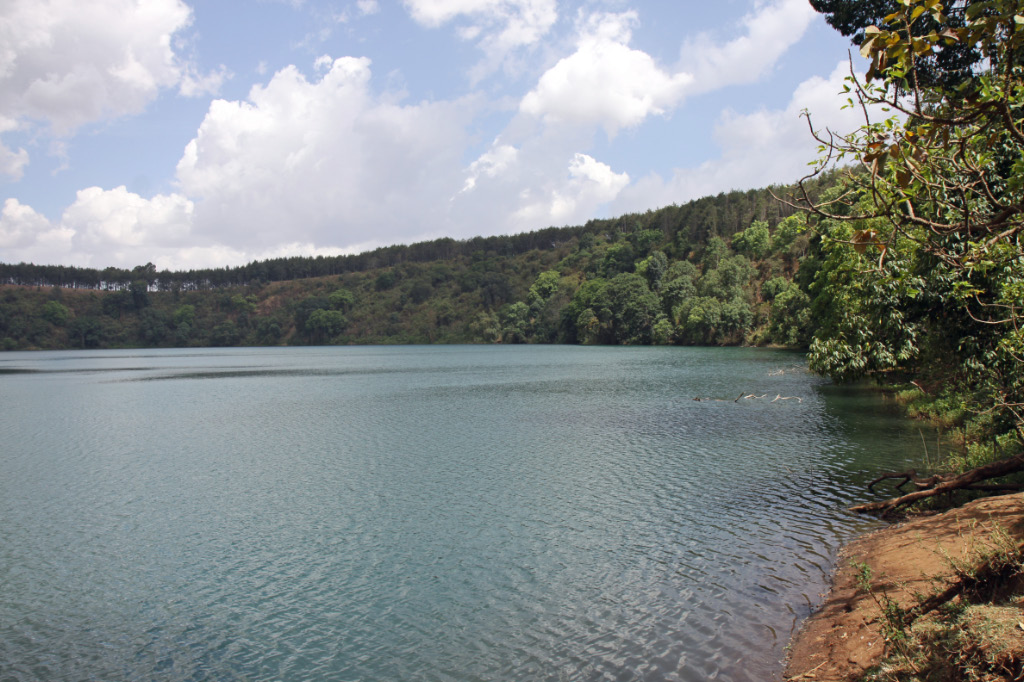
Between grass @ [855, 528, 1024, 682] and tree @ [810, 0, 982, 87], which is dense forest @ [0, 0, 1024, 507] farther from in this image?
grass @ [855, 528, 1024, 682]

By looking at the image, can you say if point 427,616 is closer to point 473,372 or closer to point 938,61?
point 938,61

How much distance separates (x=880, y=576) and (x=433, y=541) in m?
10.6

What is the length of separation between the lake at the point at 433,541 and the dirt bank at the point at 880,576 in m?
0.55

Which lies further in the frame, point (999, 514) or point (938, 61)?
point (938, 61)

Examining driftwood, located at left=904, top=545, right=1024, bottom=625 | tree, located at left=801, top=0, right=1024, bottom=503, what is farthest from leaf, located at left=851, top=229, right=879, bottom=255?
driftwood, located at left=904, top=545, right=1024, bottom=625

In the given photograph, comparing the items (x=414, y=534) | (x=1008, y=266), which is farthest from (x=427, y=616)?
(x=1008, y=266)

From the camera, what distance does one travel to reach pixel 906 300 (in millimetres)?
20766

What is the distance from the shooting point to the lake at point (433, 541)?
11578 millimetres

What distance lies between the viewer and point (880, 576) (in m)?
12.3

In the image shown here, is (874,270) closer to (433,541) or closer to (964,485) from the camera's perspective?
(964,485)

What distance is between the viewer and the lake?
11578 mm

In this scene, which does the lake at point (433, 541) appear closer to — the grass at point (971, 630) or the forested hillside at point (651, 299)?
the grass at point (971, 630)

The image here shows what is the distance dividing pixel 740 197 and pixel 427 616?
574 feet

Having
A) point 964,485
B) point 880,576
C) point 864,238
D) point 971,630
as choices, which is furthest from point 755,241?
point 864,238
